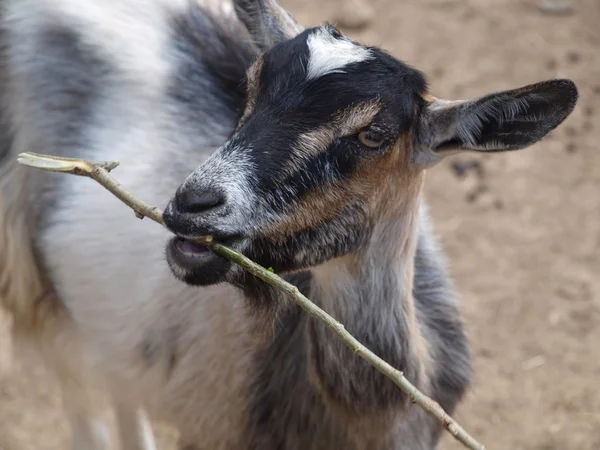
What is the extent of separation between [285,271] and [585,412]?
2700mm

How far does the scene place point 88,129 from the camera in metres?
4.14

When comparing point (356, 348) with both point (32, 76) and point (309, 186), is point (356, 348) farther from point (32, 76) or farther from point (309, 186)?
point (32, 76)

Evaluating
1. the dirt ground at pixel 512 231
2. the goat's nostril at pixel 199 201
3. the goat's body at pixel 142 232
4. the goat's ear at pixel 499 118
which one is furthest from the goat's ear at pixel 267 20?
the dirt ground at pixel 512 231

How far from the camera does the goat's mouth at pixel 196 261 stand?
2.87 m

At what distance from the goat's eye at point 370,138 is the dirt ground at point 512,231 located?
2181 mm

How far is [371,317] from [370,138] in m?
0.72

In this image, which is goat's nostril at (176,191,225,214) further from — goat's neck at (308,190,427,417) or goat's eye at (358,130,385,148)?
goat's neck at (308,190,427,417)

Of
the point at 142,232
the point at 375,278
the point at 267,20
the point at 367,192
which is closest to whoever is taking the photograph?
the point at 367,192

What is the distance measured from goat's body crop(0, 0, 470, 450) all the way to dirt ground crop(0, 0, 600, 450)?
1.06 meters

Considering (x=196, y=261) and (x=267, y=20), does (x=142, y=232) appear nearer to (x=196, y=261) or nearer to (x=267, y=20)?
(x=267, y=20)

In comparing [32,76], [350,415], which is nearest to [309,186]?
[350,415]

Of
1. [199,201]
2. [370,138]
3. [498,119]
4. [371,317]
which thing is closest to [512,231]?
[371,317]

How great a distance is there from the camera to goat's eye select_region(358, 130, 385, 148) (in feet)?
9.82

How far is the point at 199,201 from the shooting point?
2760 mm
